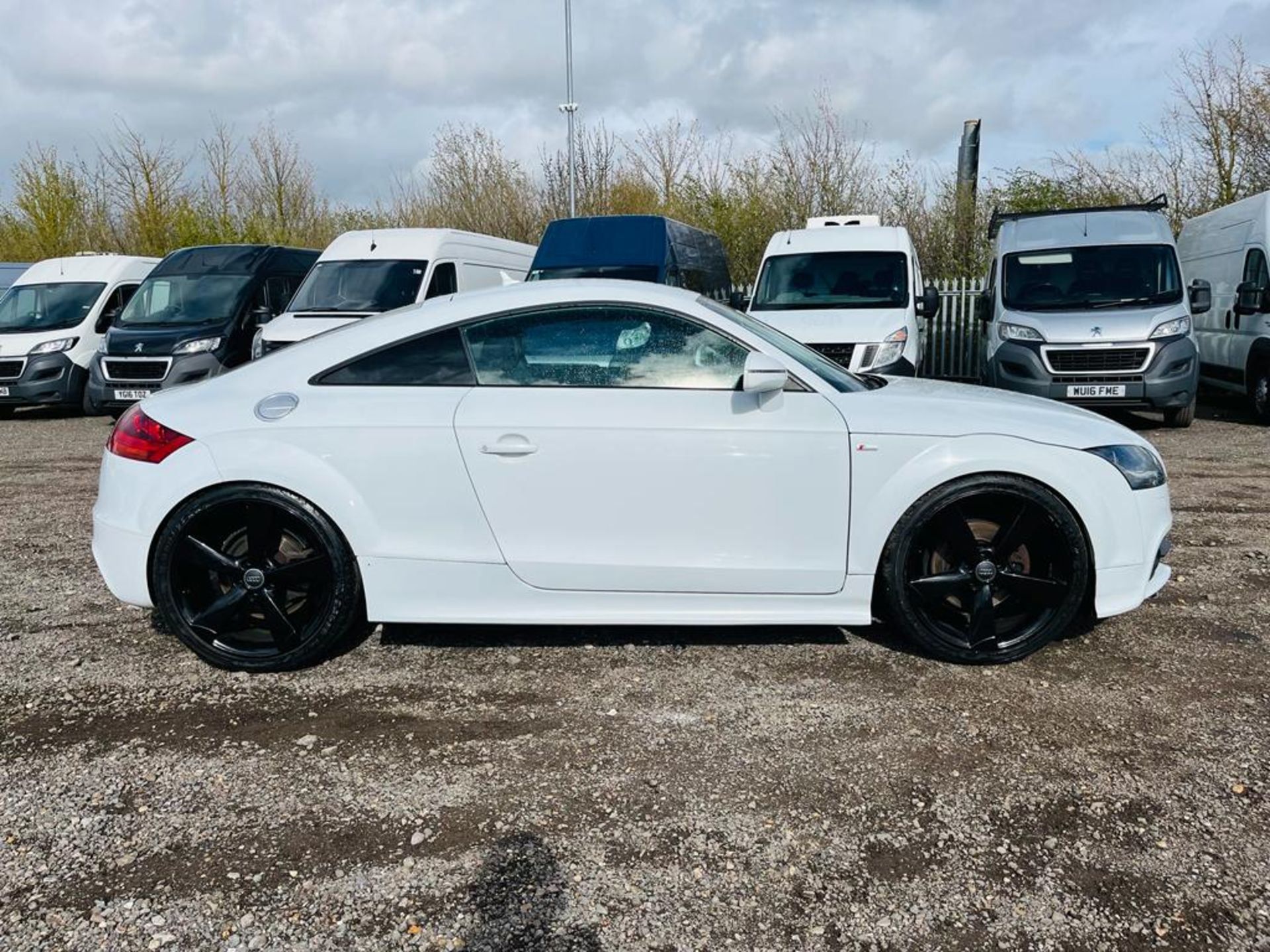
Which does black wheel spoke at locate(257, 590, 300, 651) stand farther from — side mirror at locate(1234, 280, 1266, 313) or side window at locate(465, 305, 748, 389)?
side mirror at locate(1234, 280, 1266, 313)

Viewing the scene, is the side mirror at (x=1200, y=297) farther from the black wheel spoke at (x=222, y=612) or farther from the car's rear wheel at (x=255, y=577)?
the black wheel spoke at (x=222, y=612)

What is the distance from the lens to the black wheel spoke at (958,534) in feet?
12.6

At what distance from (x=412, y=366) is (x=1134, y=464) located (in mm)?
2944

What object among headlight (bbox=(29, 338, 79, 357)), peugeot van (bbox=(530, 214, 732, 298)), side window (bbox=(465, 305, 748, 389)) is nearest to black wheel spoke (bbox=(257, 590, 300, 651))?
side window (bbox=(465, 305, 748, 389))

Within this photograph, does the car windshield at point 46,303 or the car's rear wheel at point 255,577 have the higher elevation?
the car windshield at point 46,303

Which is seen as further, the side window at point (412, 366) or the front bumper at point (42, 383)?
the front bumper at point (42, 383)

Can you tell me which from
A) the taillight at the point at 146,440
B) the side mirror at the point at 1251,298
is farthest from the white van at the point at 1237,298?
the taillight at the point at 146,440

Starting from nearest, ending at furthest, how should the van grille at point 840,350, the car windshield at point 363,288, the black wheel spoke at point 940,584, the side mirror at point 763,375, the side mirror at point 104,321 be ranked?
the side mirror at point 763,375 → the black wheel spoke at point 940,584 → the van grille at point 840,350 → the car windshield at point 363,288 → the side mirror at point 104,321

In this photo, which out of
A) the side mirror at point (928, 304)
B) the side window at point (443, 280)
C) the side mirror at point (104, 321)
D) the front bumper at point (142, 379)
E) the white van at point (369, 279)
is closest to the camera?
the side mirror at point (928, 304)

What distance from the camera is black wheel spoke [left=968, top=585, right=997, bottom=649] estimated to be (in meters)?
3.85

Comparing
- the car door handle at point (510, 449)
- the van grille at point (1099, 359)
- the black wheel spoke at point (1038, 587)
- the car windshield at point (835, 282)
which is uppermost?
the car windshield at point (835, 282)

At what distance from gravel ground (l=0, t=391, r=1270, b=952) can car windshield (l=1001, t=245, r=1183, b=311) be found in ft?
Answer: 21.0

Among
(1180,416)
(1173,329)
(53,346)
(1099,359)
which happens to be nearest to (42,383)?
(53,346)

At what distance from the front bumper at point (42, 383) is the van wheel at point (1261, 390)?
15083mm
